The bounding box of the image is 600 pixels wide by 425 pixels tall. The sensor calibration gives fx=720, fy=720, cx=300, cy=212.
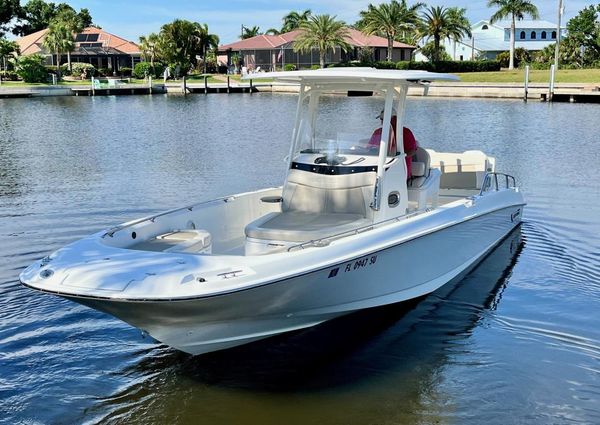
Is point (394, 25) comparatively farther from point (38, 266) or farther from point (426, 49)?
point (38, 266)

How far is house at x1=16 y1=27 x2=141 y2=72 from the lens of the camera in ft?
288

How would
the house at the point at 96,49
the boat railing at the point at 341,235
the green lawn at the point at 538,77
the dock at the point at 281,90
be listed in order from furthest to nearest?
1. the house at the point at 96,49
2. the green lawn at the point at 538,77
3. the dock at the point at 281,90
4. the boat railing at the point at 341,235

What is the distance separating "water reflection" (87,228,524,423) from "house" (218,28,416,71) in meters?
74.4

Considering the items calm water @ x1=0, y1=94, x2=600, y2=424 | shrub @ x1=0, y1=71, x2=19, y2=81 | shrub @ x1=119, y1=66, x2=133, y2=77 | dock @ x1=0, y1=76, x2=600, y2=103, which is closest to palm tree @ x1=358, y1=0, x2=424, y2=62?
dock @ x1=0, y1=76, x2=600, y2=103

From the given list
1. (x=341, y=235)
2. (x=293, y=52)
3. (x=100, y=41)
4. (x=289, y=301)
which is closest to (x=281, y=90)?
(x=293, y=52)

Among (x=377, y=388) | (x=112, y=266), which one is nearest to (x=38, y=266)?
(x=112, y=266)

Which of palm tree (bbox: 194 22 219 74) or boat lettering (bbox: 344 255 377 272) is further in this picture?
palm tree (bbox: 194 22 219 74)

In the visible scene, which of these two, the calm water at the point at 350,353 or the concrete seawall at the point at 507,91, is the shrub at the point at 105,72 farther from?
the calm water at the point at 350,353

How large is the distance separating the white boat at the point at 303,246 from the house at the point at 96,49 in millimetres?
83237

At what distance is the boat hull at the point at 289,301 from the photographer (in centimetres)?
625

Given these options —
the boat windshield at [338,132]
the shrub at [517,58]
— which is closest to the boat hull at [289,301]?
the boat windshield at [338,132]

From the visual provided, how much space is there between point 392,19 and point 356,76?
74.1 meters

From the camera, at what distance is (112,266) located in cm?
642

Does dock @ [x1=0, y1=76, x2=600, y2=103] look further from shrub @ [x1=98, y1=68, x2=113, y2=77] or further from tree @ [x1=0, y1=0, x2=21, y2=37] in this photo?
tree @ [x1=0, y1=0, x2=21, y2=37]
